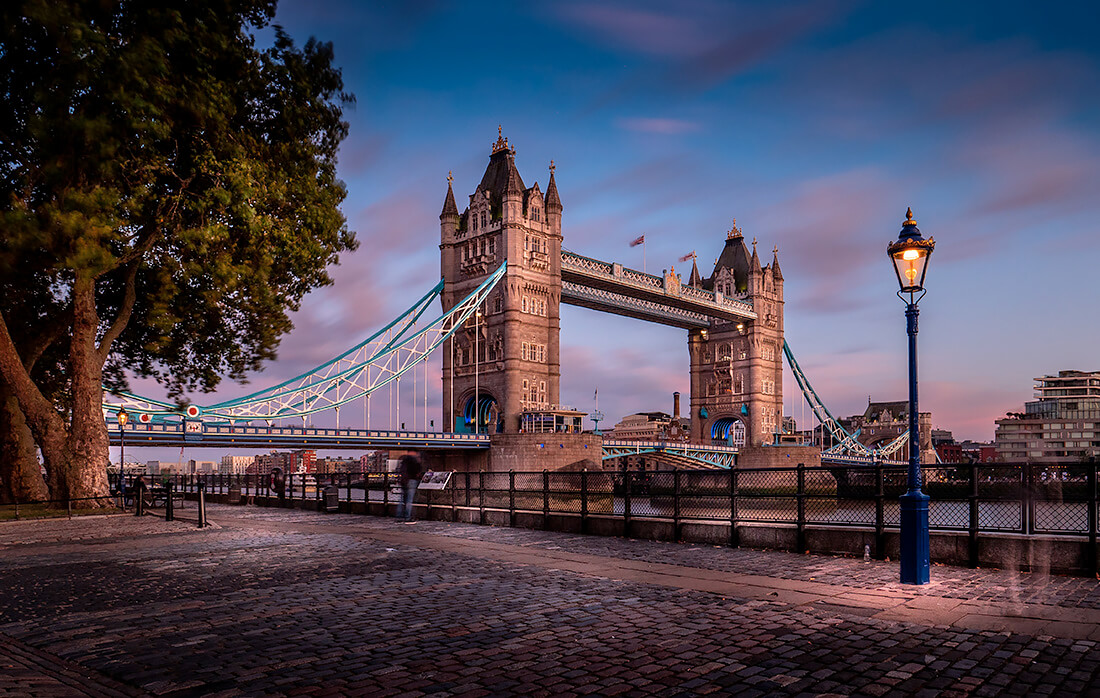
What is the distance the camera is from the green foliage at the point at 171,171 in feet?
53.5

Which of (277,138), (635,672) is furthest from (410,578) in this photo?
(277,138)

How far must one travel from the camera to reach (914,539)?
895 centimetres

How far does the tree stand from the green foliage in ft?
0.18

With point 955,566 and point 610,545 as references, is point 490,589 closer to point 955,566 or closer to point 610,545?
point 610,545

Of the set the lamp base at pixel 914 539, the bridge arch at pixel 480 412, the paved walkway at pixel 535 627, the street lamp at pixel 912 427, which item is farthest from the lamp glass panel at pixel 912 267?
the bridge arch at pixel 480 412

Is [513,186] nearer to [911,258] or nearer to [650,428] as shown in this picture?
[911,258]

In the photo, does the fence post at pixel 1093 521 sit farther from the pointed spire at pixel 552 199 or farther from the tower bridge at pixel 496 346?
the pointed spire at pixel 552 199

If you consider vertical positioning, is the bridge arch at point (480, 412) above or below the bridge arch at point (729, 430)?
above

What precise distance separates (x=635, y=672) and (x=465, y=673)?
116 centimetres

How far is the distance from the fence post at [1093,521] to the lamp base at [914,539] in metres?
2.17

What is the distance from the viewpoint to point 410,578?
9.77 metres

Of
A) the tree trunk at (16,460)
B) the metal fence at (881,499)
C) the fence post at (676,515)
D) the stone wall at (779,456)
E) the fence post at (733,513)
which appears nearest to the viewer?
the metal fence at (881,499)

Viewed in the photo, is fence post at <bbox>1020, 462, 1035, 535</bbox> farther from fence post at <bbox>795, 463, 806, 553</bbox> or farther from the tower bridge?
the tower bridge

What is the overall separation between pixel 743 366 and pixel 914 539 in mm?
98250
